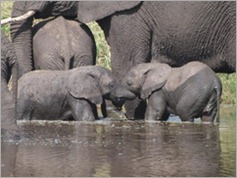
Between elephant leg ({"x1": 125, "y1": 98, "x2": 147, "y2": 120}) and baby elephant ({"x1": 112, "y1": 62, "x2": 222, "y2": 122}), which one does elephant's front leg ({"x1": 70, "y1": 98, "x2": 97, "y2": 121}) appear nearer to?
baby elephant ({"x1": 112, "y1": 62, "x2": 222, "y2": 122})

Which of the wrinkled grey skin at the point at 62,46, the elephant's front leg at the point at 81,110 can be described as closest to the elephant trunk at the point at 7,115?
the elephant's front leg at the point at 81,110

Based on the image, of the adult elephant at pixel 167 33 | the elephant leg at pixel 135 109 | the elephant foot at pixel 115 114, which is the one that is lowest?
the elephant foot at pixel 115 114

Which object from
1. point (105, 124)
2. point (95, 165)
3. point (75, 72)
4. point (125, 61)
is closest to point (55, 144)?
point (95, 165)

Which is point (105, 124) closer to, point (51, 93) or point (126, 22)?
point (51, 93)

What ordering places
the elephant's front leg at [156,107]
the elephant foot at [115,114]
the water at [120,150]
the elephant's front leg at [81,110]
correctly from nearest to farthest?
the water at [120,150]
the elephant's front leg at [81,110]
the elephant's front leg at [156,107]
the elephant foot at [115,114]

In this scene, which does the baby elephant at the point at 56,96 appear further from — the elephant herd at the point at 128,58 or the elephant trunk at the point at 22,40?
the elephant trunk at the point at 22,40

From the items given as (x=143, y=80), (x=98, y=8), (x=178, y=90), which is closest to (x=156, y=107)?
(x=178, y=90)

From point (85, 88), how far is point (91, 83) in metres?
0.14

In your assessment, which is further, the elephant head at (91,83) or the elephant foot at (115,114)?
the elephant foot at (115,114)

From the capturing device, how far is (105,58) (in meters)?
15.1

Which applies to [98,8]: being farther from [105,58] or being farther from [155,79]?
[105,58]

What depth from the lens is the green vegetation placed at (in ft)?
44.6

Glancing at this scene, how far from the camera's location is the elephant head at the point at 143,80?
11586mm

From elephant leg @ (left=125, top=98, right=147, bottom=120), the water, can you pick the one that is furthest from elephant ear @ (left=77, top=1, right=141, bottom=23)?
the water
